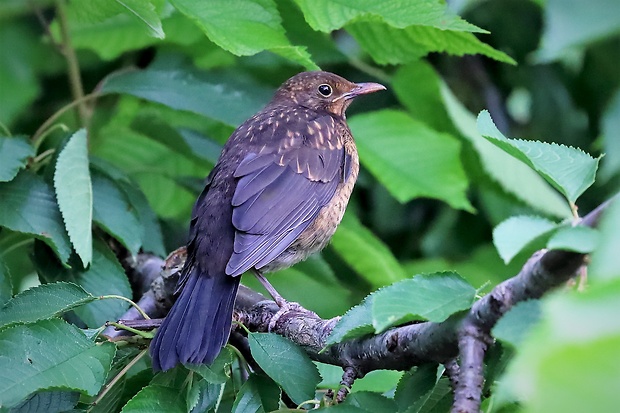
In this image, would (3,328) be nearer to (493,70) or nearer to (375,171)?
(375,171)

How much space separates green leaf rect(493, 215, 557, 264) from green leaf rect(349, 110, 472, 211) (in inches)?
95.7

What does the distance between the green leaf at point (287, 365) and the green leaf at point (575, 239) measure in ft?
3.13

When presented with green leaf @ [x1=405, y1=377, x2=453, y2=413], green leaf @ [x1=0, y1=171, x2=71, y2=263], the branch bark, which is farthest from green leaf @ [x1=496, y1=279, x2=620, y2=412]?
green leaf @ [x1=0, y1=171, x2=71, y2=263]

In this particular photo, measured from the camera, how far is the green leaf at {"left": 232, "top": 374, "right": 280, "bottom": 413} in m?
2.17

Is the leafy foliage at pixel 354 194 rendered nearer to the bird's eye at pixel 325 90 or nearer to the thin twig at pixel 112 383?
the thin twig at pixel 112 383

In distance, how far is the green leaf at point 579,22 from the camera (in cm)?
99

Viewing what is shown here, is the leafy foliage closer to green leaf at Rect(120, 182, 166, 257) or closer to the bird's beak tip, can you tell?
green leaf at Rect(120, 182, 166, 257)

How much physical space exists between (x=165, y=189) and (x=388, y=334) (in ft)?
8.38

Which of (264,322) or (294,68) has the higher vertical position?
(294,68)

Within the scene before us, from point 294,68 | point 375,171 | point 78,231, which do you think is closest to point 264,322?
point 78,231

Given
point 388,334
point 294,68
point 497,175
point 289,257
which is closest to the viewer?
point 388,334

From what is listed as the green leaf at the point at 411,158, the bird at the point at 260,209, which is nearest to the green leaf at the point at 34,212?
the bird at the point at 260,209

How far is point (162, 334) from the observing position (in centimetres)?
242

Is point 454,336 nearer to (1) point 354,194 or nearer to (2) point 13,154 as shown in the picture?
(2) point 13,154
